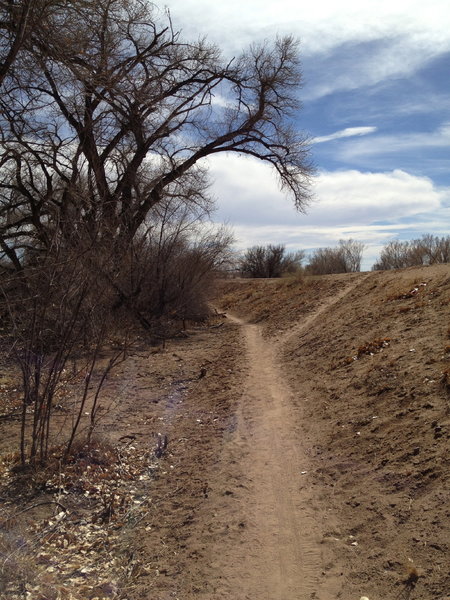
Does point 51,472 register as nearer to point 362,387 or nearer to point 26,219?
point 362,387

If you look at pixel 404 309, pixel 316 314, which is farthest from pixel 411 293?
pixel 316 314

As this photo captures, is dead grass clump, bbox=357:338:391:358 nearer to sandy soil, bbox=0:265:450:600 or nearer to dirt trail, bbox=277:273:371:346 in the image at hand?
sandy soil, bbox=0:265:450:600

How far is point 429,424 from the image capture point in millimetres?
5512

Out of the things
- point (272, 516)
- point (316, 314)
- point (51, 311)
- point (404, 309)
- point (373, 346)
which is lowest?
point (272, 516)

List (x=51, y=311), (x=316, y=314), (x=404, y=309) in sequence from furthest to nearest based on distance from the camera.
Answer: (x=316, y=314), (x=404, y=309), (x=51, y=311)

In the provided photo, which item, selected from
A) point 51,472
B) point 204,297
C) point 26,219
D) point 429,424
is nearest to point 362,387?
point 429,424

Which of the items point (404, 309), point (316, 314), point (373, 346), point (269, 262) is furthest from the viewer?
point (269, 262)

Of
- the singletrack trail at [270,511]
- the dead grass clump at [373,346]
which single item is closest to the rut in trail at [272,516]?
the singletrack trail at [270,511]

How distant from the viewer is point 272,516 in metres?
4.70

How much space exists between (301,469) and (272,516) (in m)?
1.13

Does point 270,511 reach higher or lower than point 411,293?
lower

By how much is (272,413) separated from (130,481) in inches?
118

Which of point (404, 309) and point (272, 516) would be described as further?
point (404, 309)

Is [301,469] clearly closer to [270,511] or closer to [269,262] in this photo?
[270,511]
